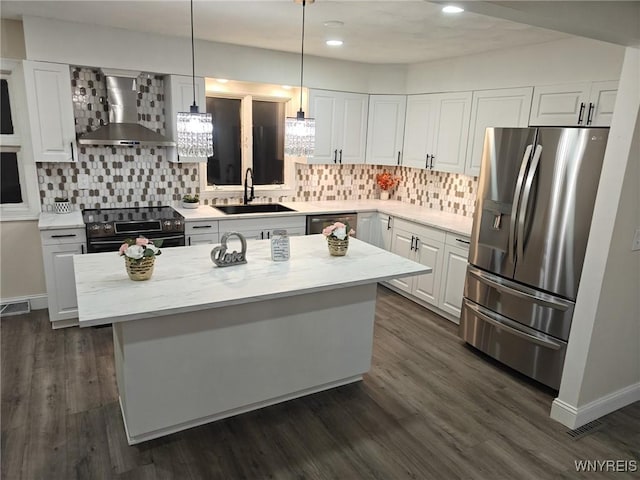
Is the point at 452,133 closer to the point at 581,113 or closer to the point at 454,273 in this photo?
the point at 581,113

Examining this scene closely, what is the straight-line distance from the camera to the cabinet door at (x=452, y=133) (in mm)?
4367

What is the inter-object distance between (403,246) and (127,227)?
2.78 meters

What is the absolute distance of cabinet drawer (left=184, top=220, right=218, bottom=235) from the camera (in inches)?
165

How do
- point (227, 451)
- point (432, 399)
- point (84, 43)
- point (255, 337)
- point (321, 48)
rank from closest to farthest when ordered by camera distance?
point (227, 451), point (255, 337), point (432, 399), point (84, 43), point (321, 48)

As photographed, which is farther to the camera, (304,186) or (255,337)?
(304,186)

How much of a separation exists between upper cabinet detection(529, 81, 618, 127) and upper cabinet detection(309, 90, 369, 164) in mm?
2060

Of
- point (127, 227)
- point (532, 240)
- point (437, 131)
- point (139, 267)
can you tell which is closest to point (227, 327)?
point (139, 267)

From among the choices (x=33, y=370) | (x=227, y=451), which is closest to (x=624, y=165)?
(x=227, y=451)

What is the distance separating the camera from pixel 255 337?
2.64 meters

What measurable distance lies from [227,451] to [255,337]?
2.09ft

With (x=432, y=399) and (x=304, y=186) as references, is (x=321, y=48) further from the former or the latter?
(x=432, y=399)

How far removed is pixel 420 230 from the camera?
455 centimetres

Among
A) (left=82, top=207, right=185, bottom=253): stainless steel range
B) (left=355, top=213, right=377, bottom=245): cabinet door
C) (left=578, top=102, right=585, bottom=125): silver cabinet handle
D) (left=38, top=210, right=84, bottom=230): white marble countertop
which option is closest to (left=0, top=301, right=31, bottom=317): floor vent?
(left=38, top=210, right=84, bottom=230): white marble countertop

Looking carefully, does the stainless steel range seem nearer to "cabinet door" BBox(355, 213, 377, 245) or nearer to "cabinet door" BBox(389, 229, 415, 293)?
"cabinet door" BBox(355, 213, 377, 245)
